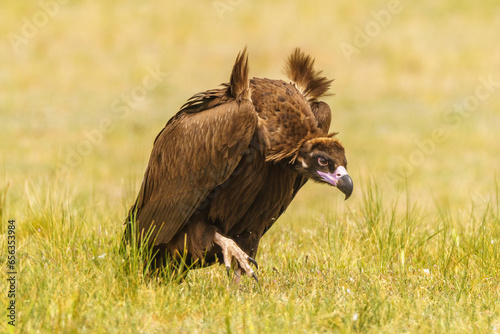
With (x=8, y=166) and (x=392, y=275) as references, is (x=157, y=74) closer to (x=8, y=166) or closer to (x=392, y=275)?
(x=8, y=166)

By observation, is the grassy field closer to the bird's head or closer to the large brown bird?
the large brown bird

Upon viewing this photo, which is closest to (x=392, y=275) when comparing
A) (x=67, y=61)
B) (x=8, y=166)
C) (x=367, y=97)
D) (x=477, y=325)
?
(x=477, y=325)

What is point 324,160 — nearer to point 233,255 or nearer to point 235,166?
point 235,166

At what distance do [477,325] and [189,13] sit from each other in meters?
22.8

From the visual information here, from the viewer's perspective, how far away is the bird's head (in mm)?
5246

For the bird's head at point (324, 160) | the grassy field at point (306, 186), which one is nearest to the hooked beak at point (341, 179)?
the bird's head at point (324, 160)

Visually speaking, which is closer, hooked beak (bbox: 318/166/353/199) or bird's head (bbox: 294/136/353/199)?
hooked beak (bbox: 318/166/353/199)

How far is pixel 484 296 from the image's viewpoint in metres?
5.26

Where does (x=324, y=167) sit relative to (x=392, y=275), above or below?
above

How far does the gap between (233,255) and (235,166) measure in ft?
1.92

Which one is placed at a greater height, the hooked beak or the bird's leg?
the hooked beak

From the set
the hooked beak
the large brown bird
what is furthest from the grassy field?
the hooked beak

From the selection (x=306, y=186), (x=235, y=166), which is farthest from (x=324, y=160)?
(x=306, y=186)

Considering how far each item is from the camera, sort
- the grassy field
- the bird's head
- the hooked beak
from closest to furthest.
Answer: the grassy field
the hooked beak
the bird's head
